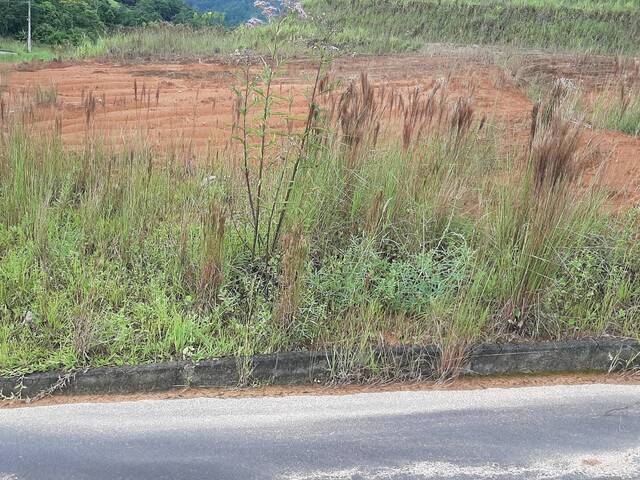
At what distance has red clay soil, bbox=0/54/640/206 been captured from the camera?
6.25m

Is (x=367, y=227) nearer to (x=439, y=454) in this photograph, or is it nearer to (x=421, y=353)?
(x=421, y=353)

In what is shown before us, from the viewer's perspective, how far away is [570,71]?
52.2ft

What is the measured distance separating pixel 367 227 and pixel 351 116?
34.3 inches

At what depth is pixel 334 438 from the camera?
11.3 feet

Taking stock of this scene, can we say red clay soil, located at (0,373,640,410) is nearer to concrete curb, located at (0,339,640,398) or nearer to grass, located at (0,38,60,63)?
concrete curb, located at (0,339,640,398)

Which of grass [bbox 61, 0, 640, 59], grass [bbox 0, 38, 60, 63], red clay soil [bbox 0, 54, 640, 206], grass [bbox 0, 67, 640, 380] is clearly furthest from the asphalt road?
grass [bbox 0, 38, 60, 63]

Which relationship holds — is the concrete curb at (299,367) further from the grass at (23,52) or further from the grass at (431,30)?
the grass at (23,52)

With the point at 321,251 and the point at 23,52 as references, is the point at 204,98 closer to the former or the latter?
the point at 321,251

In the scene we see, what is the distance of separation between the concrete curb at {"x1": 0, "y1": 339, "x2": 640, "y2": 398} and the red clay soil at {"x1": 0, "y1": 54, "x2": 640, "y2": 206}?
4.45 ft

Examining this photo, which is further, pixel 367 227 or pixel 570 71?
pixel 570 71

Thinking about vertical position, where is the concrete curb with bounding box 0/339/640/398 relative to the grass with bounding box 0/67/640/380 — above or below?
below

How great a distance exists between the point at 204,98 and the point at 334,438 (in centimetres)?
930

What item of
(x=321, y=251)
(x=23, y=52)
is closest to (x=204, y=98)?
(x=321, y=251)

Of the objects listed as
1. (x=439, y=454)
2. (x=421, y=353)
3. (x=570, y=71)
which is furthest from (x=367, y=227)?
(x=570, y=71)
